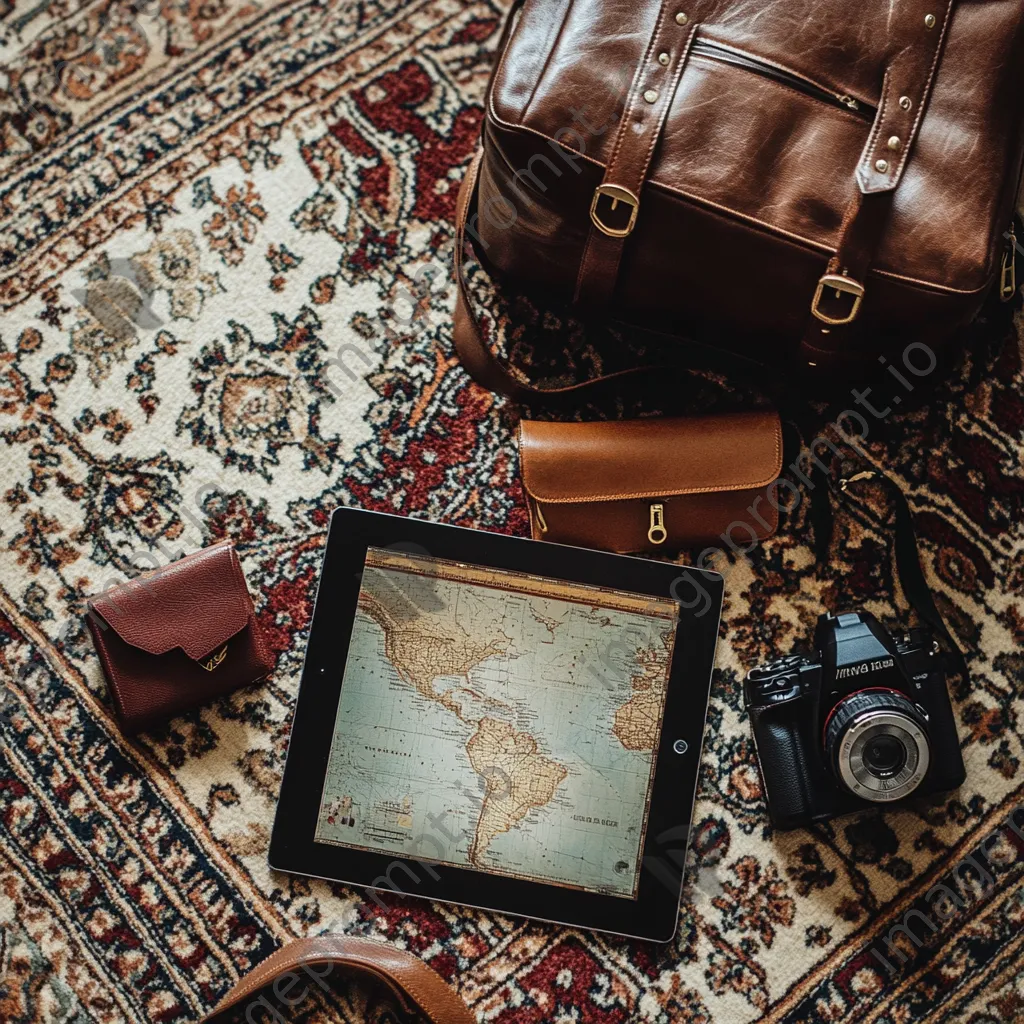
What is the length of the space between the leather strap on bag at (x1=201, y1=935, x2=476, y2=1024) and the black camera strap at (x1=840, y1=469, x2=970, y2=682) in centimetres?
94

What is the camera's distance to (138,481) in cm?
147

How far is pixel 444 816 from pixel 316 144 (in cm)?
113

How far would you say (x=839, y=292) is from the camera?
1200mm

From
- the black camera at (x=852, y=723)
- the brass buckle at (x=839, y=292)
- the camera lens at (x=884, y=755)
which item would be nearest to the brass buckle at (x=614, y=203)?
the brass buckle at (x=839, y=292)

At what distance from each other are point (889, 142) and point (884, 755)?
84 cm

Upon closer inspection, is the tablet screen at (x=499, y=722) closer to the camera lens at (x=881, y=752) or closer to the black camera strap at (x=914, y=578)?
the camera lens at (x=881, y=752)

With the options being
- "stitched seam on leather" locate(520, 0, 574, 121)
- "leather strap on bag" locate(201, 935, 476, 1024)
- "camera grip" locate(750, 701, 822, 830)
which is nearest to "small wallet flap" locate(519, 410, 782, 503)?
"camera grip" locate(750, 701, 822, 830)

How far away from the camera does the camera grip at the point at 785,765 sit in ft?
4.43

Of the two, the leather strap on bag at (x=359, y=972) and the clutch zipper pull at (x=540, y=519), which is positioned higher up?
the clutch zipper pull at (x=540, y=519)

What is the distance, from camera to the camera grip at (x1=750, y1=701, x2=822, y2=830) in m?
1.35

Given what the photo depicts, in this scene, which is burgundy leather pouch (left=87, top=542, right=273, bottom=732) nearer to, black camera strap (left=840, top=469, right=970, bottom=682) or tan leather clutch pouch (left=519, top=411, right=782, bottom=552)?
tan leather clutch pouch (left=519, top=411, right=782, bottom=552)

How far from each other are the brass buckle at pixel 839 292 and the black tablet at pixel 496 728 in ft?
1.47

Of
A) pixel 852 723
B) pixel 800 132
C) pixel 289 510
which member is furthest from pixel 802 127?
pixel 289 510

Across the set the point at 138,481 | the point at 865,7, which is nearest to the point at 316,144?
the point at 138,481
